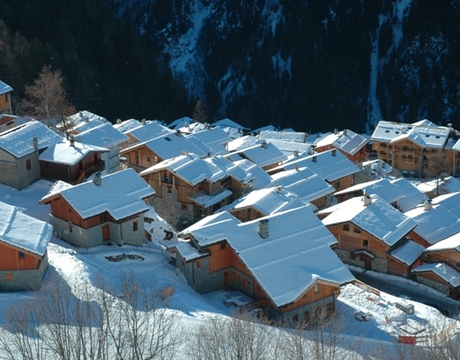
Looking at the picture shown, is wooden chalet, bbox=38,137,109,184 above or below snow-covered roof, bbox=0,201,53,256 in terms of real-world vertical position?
below

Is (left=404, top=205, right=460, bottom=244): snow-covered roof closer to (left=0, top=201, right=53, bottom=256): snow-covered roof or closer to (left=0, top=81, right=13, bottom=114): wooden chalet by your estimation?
(left=0, top=201, right=53, bottom=256): snow-covered roof

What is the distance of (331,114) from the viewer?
6230 inches

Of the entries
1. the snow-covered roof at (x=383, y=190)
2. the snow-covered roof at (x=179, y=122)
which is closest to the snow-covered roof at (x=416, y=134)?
the snow-covered roof at (x=383, y=190)

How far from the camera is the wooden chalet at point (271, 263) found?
41906mm

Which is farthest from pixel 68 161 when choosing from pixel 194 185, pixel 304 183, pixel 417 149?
pixel 417 149

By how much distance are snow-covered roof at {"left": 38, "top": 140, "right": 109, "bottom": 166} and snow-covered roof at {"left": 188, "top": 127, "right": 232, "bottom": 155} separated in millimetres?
21121

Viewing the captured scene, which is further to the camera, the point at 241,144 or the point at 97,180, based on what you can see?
the point at 241,144

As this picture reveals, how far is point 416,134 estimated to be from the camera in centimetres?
9044

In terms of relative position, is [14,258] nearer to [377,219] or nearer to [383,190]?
[377,219]

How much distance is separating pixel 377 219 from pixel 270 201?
28.3 ft

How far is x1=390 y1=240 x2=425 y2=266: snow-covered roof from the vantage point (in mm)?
54094

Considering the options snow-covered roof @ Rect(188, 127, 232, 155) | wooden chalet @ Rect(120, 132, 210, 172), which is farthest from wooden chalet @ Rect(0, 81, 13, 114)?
snow-covered roof @ Rect(188, 127, 232, 155)

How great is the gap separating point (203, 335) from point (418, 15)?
149 meters

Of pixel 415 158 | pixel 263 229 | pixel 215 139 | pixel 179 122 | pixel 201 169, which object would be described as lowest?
pixel 179 122
